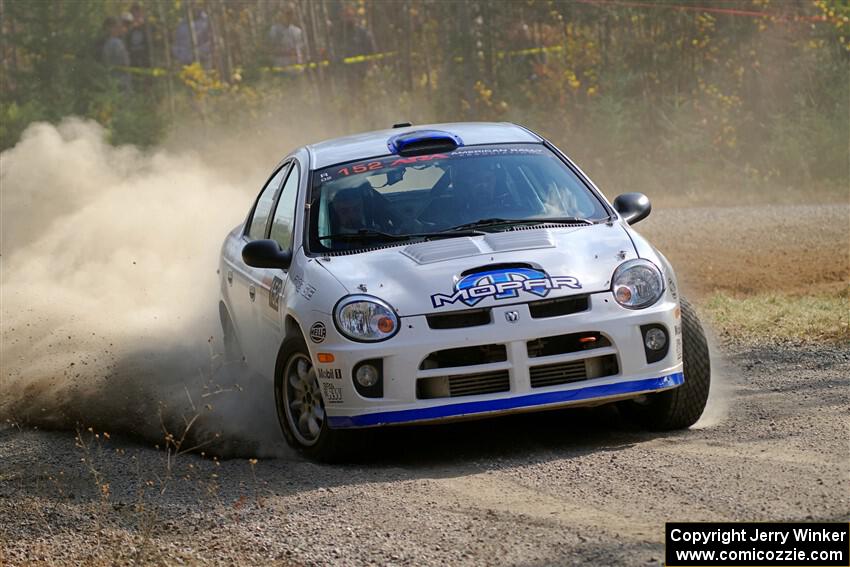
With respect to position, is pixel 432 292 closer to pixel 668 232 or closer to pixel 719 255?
pixel 719 255

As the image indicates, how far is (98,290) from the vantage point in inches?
547

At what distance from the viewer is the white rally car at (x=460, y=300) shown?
6570 millimetres

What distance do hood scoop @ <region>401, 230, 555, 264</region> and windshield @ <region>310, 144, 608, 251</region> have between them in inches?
7.1

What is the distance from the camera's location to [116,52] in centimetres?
2612

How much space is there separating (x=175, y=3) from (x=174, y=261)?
14.5 metres

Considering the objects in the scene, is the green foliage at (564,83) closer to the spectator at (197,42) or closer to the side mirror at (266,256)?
the spectator at (197,42)

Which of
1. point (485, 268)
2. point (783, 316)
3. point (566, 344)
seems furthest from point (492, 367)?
point (783, 316)

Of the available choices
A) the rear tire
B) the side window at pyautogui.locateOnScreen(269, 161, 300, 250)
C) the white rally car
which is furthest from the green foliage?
the rear tire

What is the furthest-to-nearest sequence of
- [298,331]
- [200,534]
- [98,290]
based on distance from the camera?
[98,290], [298,331], [200,534]

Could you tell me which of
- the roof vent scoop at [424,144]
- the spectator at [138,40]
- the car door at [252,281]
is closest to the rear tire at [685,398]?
the roof vent scoop at [424,144]

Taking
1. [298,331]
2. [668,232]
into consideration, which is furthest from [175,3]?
[298,331]

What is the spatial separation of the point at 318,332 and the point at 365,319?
27 centimetres

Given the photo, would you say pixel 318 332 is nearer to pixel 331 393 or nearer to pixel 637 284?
pixel 331 393

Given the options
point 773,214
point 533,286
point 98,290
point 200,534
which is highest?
point 533,286
